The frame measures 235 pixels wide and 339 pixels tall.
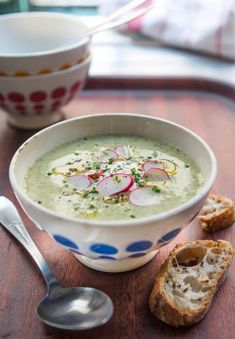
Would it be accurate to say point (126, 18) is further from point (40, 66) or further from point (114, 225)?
point (114, 225)

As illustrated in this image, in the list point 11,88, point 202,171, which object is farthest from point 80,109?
point 202,171

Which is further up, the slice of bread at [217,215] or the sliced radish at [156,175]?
the sliced radish at [156,175]

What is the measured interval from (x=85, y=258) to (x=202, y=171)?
0.30 m

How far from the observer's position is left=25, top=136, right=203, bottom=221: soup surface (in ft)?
3.02

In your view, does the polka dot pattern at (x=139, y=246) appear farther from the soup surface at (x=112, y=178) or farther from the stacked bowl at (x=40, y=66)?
the stacked bowl at (x=40, y=66)

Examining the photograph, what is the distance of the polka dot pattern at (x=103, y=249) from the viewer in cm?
85

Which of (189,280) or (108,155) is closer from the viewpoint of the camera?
(189,280)

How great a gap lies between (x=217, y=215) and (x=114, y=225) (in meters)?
0.35

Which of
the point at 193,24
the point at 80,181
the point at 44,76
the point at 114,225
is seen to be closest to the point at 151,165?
the point at 80,181

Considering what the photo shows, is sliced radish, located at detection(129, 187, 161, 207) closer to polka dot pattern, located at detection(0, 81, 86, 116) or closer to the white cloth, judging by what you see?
polka dot pattern, located at detection(0, 81, 86, 116)

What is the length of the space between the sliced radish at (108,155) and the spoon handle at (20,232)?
24cm

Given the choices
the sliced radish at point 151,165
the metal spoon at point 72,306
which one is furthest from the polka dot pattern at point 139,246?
the sliced radish at point 151,165

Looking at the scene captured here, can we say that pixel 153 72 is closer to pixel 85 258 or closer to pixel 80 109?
pixel 80 109

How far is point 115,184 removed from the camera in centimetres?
96
